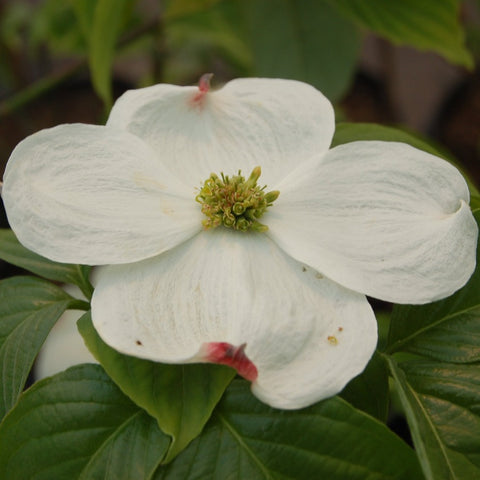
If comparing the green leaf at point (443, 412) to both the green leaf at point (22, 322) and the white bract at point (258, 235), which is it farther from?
the green leaf at point (22, 322)

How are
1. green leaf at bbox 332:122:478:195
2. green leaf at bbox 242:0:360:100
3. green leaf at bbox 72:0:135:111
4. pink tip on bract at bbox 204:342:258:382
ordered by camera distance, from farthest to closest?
green leaf at bbox 242:0:360:100, green leaf at bbox 72:0:135:111, green leaf at bbox 332:122:478:195, pink tip on bract at bbox 204:342:258:382

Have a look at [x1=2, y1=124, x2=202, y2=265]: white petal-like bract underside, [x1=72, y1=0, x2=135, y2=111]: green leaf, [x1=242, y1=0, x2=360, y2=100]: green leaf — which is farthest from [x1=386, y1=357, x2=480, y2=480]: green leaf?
[x1=242, y1=0, x2=360, y2=100]: green leaf

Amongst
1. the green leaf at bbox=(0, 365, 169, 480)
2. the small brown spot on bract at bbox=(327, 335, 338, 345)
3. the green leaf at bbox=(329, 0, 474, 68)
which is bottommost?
the green leaf at bbox=(329, 0, 474, 68)

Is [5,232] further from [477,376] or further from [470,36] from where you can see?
[470,36]

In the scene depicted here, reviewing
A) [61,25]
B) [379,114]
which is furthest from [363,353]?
[379,114]

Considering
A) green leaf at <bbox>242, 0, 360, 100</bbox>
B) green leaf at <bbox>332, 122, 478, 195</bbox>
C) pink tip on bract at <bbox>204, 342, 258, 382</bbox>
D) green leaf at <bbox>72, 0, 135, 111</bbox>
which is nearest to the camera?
pink tip on bract at <bbox>204, 342, 258, 382</bbox>

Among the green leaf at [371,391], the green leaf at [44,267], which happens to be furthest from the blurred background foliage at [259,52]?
the green leaf at [371,391]

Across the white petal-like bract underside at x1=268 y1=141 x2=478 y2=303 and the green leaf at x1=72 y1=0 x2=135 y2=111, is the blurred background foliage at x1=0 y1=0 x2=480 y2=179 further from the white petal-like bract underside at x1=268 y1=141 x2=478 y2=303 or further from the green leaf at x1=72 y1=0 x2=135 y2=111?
the white petal-like bract underside at x1=268 y1=141 x2=478 y2=303
